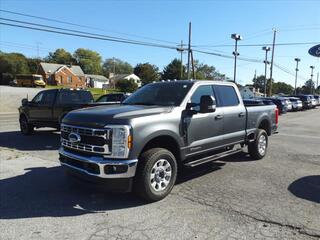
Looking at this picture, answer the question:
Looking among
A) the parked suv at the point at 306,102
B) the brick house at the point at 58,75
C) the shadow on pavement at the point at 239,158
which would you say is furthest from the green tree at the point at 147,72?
the shadow on pavement at the point at 239,158

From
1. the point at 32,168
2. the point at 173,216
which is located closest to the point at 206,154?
the point at 173,216

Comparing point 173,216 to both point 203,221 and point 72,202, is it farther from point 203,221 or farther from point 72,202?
point 72,202

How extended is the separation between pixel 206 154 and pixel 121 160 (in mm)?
2233

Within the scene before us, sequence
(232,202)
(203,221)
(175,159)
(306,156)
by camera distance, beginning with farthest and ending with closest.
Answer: (306,156) < (175,159) < (232,202) < (203,221)

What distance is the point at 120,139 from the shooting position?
16.7 feet

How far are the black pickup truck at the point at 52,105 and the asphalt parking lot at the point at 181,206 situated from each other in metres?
3.77

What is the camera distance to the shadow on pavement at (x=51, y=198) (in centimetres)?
516

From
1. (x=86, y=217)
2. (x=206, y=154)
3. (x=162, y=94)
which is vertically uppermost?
(x=162, y=94)

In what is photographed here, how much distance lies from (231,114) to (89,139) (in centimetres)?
334

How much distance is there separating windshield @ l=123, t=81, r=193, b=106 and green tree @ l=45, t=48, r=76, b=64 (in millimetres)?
128718

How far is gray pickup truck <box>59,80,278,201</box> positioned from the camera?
514cm

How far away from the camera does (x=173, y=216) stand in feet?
16.3

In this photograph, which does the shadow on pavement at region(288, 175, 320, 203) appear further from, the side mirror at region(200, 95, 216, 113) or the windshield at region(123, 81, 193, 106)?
the windshield at region(123, 81, 193, 106)

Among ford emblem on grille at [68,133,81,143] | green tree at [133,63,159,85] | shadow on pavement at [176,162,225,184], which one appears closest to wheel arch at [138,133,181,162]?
shadow on pavement at [176,162,225,184]
